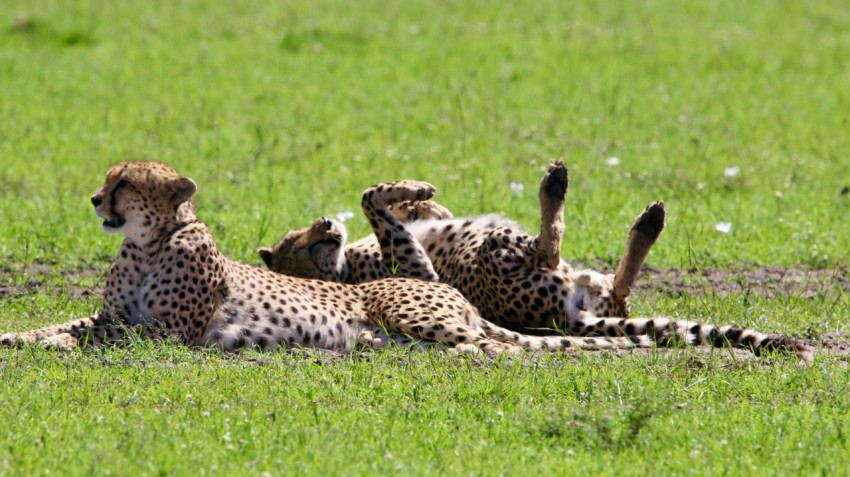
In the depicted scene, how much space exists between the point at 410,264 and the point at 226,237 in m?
1.90

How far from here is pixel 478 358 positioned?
6.53 m

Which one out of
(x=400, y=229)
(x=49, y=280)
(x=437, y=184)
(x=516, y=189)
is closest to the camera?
(x=400, y=229)

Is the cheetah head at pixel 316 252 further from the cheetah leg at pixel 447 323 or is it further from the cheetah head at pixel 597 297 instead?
the cheetah head at pixel 597 297

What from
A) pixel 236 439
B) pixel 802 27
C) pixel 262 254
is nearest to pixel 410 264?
pixel 262 254

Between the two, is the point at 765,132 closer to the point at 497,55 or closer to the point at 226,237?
the point at 497,55

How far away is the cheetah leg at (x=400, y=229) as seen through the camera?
8.01 meters

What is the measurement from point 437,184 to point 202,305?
158 inches

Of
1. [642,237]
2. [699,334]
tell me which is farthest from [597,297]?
[699,334]

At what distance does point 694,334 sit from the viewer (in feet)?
22.6

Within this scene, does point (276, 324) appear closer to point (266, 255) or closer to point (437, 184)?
point (266, 255)

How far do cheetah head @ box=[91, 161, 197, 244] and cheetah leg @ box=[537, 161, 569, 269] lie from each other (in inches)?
72.4

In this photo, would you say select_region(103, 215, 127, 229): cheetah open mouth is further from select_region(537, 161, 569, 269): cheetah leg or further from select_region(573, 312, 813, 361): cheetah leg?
select_region(573, 312, 813, 361): cheetah leg

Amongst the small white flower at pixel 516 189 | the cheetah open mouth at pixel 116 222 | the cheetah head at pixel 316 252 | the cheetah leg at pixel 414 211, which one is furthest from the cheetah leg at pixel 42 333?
the small white flower at pixel 516 189

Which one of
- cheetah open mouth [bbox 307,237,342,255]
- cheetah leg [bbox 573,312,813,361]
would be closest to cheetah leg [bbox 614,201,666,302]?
cheetah leg [bbox 573,312,813,361]
